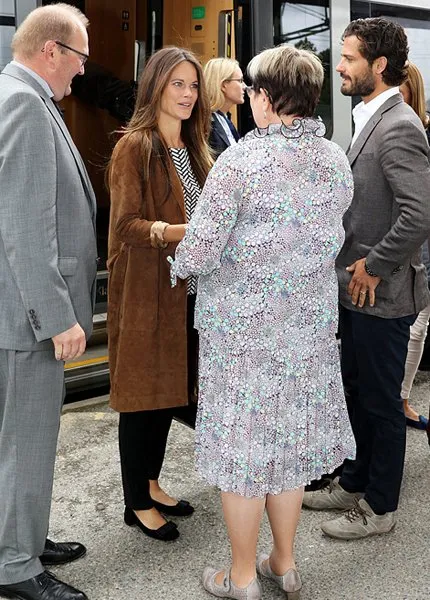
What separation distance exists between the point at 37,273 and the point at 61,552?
1.07m

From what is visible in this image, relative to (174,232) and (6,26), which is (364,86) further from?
(6,26)

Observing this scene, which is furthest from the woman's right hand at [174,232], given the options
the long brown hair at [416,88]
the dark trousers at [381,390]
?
the long brown hair at [416,88]

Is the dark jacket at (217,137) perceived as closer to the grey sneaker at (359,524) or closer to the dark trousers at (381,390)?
the dark trousers at (381,390)

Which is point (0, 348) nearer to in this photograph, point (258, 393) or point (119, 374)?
point (119, 374)

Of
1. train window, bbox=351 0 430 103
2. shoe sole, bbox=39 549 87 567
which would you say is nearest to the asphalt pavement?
shoe sole, bbox=39 549 87 567

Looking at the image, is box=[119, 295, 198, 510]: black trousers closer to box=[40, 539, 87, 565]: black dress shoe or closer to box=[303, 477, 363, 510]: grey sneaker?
box=[40, 539, 87, 565]: black dress shoe

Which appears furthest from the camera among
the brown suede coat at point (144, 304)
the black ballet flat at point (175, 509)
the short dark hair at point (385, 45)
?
the black ballet flat at point (175, 509)

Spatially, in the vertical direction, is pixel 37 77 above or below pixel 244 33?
below

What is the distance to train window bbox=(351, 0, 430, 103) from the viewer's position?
5.44m

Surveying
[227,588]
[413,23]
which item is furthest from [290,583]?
[413,23]

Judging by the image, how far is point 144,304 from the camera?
107 inches

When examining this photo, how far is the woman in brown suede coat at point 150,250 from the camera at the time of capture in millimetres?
2666

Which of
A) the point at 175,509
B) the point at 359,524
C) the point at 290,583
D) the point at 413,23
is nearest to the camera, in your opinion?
the point at 290,583

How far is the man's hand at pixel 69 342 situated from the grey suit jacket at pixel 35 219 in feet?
0.08
